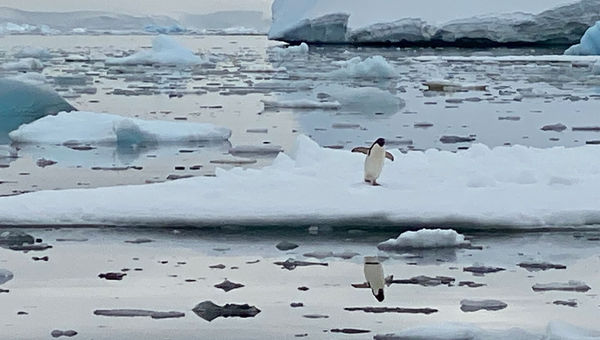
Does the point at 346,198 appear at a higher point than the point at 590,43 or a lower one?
lower

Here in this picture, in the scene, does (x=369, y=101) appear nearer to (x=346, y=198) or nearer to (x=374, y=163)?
(x=374, y=163)

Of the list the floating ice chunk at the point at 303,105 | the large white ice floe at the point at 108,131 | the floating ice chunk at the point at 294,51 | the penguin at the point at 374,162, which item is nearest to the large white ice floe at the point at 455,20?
the floating ice chunk at the point at 294,51

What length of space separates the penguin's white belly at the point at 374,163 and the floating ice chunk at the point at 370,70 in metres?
10.8

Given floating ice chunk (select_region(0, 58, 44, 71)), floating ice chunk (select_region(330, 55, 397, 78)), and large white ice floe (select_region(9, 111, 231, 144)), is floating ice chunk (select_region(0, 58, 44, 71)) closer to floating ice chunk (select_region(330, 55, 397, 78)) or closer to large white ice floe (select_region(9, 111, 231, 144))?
floating ice chunk (select_region(330, 55, 397, 78))

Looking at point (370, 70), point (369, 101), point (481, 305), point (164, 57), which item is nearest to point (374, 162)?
point (481, 305)

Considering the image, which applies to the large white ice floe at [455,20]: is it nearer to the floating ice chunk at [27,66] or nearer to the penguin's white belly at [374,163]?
the floating ice chunk at [27,66]

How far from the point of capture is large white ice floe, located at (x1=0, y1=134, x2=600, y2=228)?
4.15m

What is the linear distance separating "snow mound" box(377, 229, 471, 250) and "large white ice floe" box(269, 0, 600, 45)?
67.6 feet

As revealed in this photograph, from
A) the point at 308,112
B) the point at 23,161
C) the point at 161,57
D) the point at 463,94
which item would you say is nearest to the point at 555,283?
the point at 23,161

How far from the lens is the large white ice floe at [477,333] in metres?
2.60

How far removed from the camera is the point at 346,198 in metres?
4.41

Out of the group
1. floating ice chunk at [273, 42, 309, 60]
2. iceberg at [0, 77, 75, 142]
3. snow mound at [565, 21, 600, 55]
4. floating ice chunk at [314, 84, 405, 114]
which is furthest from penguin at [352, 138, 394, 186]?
floating ice chunk at [273, 42, 309, 60]

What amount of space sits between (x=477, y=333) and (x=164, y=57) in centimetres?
1932

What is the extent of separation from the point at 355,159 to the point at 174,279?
7.24 ft
